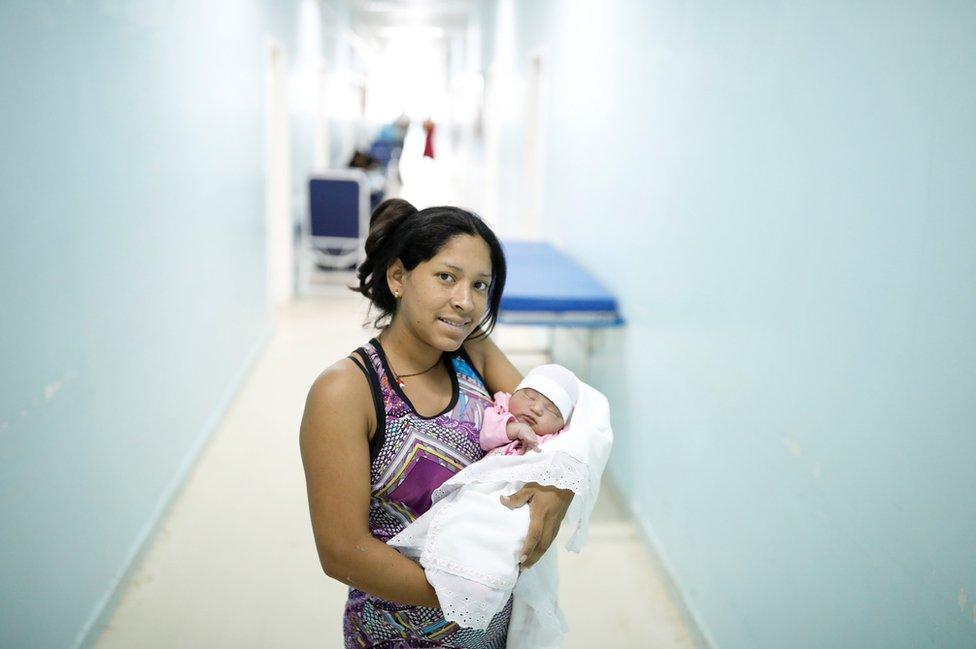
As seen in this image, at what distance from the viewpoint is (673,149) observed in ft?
10.0

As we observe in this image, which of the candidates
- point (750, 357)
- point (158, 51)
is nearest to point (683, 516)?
point (750, 357)

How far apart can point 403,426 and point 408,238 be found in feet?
1.04

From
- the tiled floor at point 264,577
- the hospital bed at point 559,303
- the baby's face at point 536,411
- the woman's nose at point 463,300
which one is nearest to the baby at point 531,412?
the baby's face at point 536,411

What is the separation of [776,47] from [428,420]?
1.53 metres

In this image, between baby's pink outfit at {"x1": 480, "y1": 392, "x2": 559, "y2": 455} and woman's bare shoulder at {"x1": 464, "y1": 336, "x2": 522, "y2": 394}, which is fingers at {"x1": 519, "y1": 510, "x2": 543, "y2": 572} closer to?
baby's pink outfit at {"x1": 480, "y1": 392, "x2": 559, "y2": 455}

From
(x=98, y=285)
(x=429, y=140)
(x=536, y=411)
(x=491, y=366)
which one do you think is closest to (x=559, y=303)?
(x=98, y=285)

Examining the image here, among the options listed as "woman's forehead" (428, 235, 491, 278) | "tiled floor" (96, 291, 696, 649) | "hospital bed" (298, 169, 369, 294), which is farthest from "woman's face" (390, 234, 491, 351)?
"hospital bed" (298, 169, 369, 294)

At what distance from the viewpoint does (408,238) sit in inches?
52.4

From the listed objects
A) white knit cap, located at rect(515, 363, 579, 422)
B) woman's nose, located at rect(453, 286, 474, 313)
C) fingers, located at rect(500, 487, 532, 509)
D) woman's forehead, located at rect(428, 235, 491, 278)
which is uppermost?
woman's forehead, located at rect(428, 235, 491, 278)

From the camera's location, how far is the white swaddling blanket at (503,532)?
1.15 metres

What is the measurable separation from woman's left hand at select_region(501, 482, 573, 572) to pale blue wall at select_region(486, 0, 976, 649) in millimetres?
704

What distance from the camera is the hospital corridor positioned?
1313 millimetres

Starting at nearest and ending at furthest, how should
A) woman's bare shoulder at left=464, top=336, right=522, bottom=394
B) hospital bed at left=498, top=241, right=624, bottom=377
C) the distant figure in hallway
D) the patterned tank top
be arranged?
the patterned tank top, woman's bare shoulder at left=464, top=336, right=522, bottom=394, hospital bed at left=498, top=241, right=624, bottom=377, the distant figure in hallway

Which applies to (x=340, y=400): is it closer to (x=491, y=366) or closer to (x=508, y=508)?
(x=508, y=508)
